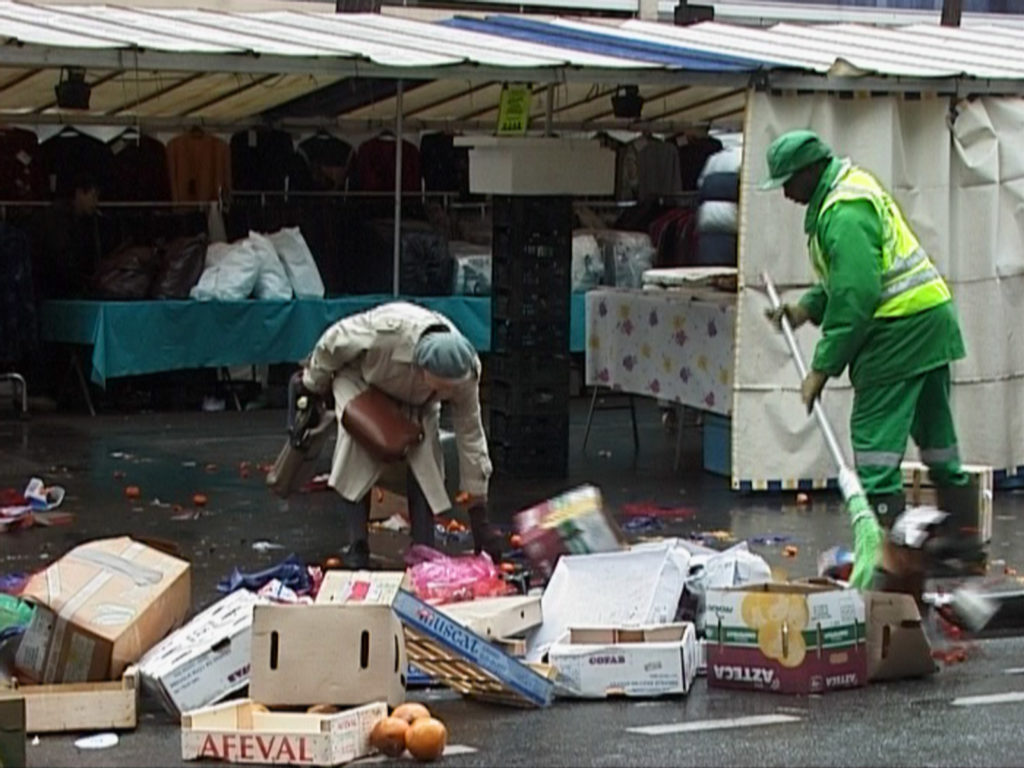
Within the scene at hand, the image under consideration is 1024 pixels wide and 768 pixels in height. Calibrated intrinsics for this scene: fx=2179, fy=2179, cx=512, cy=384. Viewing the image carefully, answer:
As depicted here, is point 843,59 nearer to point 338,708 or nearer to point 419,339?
point 419,339

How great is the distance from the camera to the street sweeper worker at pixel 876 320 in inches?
337

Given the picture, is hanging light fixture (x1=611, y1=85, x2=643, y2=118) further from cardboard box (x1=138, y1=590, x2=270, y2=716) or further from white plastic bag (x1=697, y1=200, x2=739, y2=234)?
cardboard box (x1=138, y1=590, x2=270, y2=716)

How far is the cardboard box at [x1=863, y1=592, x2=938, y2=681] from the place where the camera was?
26.4ft

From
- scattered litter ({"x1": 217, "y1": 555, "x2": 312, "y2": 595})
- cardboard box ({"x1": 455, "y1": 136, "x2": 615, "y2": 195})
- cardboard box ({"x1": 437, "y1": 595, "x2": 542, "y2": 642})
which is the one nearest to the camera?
cardboard box ({"x1": 437, "y1": 595, "x2": 542, "y2": 642})

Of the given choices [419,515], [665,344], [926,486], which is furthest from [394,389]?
[665,344]

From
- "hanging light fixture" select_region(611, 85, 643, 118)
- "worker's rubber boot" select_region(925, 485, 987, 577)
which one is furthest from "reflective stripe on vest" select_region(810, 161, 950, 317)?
"hanging light fixture" select_region(611, 85, 643, 118)

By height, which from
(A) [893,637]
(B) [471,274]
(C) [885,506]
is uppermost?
(B) [471,274]

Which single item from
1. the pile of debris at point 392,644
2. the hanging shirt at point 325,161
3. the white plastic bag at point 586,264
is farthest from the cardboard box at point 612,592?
the hanging shirt at point 325,161

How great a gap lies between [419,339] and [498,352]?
380cm

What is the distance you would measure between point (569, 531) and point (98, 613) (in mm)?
2294

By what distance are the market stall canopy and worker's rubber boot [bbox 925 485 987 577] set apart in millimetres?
3434

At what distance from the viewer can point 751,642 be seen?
789 centimetres

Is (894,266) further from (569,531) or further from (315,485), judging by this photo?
(315,485)

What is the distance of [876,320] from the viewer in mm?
8727
